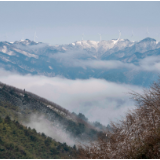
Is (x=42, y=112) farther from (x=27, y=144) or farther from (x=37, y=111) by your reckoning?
(x=27, y=144)

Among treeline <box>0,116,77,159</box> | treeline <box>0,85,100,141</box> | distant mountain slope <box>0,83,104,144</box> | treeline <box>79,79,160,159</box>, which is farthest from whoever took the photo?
distant mountain slope <box>0,83,104,144</box>

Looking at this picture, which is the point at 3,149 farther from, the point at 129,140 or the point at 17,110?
the point at 17,110

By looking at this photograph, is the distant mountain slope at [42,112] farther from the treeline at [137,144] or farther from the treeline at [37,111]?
the treeline at [137,144]

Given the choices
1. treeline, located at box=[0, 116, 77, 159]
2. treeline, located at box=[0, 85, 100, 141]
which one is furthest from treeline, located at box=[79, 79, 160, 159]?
treeline, located at box=[0, 85, 100, 141]

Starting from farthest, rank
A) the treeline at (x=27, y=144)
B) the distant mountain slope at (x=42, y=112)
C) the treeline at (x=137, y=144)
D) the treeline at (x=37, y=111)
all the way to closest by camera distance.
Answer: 1. the distant mountain slope at (x=42, y=112)
2. the treeline at (x=37, y=111)
3. the treeline at (x=27, y=144)
4. the treeline at (x=137, y=144)

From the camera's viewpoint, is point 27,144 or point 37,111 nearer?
point 27,144

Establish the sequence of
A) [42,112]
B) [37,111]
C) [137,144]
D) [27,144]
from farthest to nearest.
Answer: [42,112]
[37,111]
[27,144]
[137,144]

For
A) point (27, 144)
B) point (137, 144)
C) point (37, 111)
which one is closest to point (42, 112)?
point (37, 111)

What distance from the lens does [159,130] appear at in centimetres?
1479

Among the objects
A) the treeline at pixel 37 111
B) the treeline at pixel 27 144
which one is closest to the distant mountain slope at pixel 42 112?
the treeline at pixel 37 111

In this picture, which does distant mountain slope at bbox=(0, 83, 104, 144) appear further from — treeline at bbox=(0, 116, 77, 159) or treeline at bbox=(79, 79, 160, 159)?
treeline at bbox=(79, 79, 160, 159)

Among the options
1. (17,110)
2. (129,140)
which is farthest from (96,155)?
(17,110)

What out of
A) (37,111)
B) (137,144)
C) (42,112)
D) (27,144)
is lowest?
(27,144)

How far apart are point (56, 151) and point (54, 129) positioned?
62.2 m
